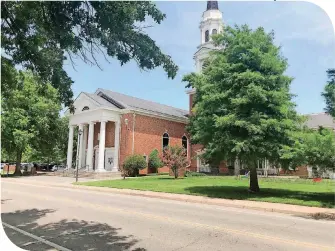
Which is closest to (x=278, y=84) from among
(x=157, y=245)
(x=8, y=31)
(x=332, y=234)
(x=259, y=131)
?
(x=259, y=131)

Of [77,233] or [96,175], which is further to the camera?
[96,175]

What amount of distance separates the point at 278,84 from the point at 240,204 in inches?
236

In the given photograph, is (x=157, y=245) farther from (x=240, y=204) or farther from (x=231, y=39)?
(x=231, y=39)

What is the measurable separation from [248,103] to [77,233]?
1060cm

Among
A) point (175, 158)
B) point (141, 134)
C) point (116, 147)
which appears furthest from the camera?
point (141, 134)

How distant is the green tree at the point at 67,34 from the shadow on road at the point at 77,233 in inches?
106

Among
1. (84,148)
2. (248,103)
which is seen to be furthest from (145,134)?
(248,103)

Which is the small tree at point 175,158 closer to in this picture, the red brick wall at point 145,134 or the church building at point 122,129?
the church building at point 122,129

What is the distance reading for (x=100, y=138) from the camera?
34594 mm

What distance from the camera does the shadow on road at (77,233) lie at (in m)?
6.42

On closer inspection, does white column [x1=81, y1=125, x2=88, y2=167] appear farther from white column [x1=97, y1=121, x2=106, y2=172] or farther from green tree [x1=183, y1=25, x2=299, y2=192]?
green tree [x1=183, y1=25, x2=299, y2=192]

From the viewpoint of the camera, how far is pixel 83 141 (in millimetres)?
39250

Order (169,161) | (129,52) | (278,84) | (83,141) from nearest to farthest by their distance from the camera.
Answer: (129,52) < (278,84) < (169,161) < (83,141)

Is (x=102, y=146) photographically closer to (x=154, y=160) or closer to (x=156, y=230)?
(x=154, y=160)
